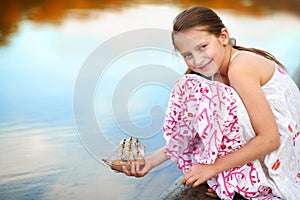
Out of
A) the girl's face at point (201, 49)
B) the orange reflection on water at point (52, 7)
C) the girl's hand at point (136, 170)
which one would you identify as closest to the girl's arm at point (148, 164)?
the girl's hand at point (136, 170)

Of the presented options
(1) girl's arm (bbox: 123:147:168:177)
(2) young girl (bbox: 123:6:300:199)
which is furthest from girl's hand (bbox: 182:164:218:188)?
(1) girl's arm (bbox: 123:147:168:177)

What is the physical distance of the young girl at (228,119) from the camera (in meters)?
1.13

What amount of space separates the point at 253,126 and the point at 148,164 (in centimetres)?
31

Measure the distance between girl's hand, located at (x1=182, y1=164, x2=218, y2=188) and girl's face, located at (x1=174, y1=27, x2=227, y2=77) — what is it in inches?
9.4

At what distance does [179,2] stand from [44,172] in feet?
5.88

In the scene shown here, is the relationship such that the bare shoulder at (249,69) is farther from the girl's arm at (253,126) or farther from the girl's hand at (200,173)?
the girl's hand at (200,173)

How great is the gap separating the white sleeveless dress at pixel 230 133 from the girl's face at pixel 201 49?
0.04m

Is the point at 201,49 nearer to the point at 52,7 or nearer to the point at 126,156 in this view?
the point at 126,156

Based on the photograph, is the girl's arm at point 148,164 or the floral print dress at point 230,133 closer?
the floral print dress at point 230,133

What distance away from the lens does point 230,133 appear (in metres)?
1.13

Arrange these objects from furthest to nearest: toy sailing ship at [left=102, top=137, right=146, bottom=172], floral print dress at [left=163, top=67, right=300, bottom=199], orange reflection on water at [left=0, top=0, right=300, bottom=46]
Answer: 1. orange reflection on water at [left=0, top=0, right=300, bottom=46]
2. toy sailing ship at [left=102, top=137, right=146, bottom=172]
3. floral print dress at [left=163, top=67, right=300, bottom=199]

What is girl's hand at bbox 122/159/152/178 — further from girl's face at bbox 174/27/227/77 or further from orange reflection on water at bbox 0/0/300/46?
orange reflection on water at bbox 0/0/300/46

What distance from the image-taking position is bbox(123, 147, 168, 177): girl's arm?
1271 mm

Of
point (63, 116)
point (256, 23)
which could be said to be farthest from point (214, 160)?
point (256, 23)
